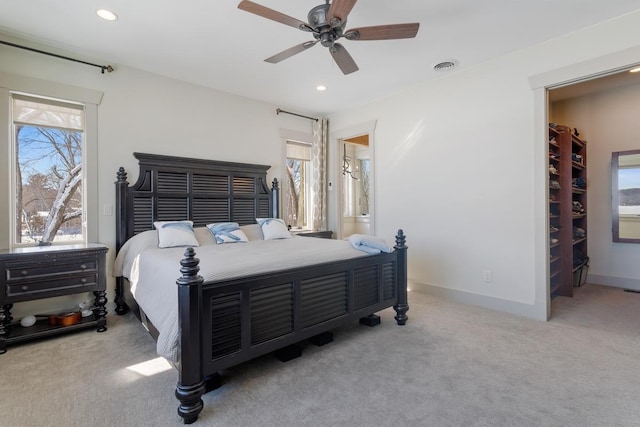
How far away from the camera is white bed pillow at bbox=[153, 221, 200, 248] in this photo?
3213mm

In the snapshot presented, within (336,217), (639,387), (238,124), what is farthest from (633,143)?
(238,124)

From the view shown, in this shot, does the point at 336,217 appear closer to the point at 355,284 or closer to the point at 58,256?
the point at 355,284

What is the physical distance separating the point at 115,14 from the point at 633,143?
6.40 metres

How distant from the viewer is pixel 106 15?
265 centimetres

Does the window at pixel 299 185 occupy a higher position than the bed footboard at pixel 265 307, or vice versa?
the window at pixel 299 185

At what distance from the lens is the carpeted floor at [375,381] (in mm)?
1720

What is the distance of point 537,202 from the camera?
321 cm

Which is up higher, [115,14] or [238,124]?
[115,14]

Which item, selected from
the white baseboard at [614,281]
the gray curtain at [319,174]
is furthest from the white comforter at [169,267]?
the white baseboard at [614,281]

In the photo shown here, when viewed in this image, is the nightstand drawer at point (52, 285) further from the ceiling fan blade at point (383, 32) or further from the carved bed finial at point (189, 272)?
the ceiling fan blade at point (383, 32)

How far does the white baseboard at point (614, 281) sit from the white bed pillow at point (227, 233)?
16.8 ft

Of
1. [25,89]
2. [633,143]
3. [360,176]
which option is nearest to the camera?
[25,89]

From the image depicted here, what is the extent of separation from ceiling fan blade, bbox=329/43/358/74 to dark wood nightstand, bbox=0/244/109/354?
9.09 ft

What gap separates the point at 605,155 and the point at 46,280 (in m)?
7.01
